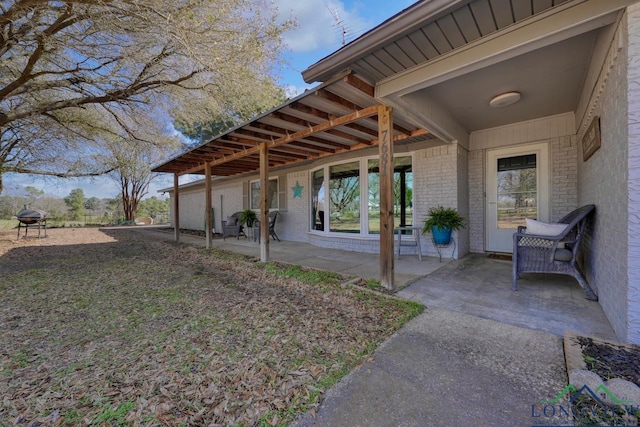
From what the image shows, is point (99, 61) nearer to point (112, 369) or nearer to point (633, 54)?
point (112, 369)

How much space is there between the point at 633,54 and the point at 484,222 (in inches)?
164

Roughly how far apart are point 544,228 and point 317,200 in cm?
486

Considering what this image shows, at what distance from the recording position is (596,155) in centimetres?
293

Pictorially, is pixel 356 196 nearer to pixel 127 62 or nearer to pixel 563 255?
pixel 563 255

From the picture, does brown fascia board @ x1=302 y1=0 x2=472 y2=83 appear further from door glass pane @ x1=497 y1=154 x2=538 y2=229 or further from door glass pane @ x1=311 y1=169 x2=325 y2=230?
door glass pane @ x1=497 y1=154 x2=538 y2=229

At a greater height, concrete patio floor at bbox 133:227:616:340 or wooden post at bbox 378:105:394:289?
wooden post at bbox 378:105:394:289

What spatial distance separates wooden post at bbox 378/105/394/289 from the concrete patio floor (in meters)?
0.34

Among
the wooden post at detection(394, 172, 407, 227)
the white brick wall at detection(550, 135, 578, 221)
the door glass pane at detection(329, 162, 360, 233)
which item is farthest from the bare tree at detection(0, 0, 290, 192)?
the white brick wall at detection(550, 135, 578, 221)

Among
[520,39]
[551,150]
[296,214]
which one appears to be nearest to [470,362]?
[520,39]

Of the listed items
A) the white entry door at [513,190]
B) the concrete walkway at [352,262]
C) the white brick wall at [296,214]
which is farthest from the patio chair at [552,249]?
the white brick wall at [296,214]

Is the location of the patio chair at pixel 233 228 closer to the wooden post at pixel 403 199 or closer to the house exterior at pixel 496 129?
the house exterior at pixel 496 129

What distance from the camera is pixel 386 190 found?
344 centimetres

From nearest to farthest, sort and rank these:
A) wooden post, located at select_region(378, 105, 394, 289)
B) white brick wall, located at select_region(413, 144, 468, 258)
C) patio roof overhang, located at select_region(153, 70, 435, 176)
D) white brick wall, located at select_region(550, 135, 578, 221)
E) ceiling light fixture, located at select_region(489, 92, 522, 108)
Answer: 1. patio roof overhang, located at select_region(153, 70, 435, 176)
2. wooden post, located at select_region(378, 105, 394, 289)
3. ceiling light fixture, located at select_region(489, 92, 522, 108)
4. white brick wall, located at select_region(550, 135, 578, 221)
5. white brick wall, located at select_region(413, 144, 468, 258)

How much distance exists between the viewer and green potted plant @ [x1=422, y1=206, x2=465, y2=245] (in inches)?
193
